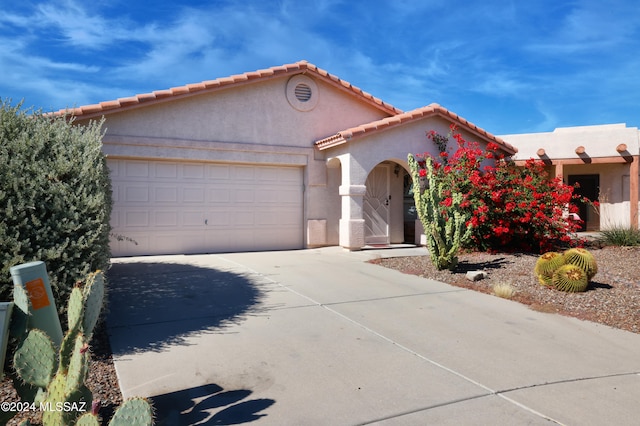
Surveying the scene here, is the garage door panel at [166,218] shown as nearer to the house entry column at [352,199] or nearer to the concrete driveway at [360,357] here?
the concrete driveway at [360,357]

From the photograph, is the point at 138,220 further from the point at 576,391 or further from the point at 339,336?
the point at 576,391

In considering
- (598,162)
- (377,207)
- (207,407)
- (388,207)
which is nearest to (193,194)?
(377,207)

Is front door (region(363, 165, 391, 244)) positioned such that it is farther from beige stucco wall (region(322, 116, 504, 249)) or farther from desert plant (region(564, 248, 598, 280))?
desert plant (region(564, 248, 598, 280))

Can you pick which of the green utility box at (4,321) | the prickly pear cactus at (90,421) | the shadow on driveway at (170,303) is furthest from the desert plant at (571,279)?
the green utility box at (4,321)

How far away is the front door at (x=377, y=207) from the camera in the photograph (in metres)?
13.6

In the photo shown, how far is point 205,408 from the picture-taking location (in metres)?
3.58

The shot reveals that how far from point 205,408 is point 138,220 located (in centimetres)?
855

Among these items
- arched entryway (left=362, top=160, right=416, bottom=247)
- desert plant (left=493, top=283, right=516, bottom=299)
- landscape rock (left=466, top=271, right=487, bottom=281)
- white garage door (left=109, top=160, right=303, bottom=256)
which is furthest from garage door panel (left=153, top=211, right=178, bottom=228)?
desert plant (left=493, top=283, right=516, bottom=299)

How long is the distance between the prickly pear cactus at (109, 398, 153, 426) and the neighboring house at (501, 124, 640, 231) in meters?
15.2

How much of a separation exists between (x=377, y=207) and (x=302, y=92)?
3.87 meters

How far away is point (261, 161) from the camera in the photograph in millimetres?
12461

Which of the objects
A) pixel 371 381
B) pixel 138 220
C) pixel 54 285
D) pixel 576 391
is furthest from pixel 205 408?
pixel 138 220

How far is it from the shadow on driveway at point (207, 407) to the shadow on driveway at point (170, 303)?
1192 mm

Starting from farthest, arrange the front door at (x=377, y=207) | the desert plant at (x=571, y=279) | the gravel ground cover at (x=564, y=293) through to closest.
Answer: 1. the front door at (x=377, y=207)
2. the desert plant at (x=571, y=279)
3. the gravel ground cover at (x=564, y=293)
